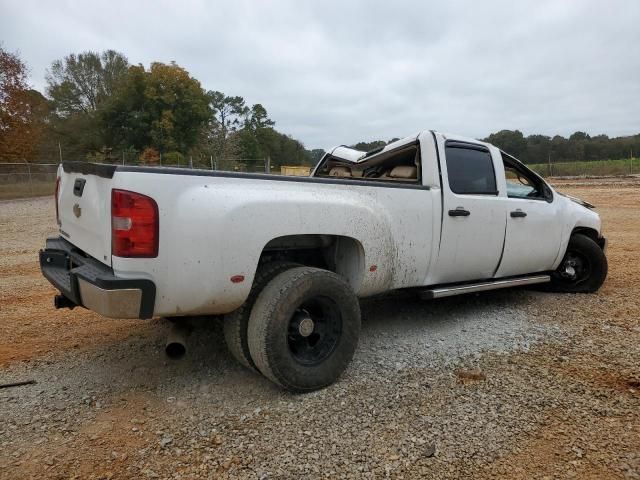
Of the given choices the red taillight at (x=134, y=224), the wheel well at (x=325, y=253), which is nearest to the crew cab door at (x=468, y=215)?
the wheel well at (x=325, y=253)

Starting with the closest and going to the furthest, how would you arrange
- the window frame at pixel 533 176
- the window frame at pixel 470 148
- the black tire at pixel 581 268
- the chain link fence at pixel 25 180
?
the window frame at pixel 470 148
the window frame at pixel 533 176
the black tire at pixel 581 268
the chain link fence at pixel 25 180

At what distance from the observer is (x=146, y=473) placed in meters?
2.22

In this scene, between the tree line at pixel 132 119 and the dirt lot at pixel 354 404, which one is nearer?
the dirt lot at pixel 354 404

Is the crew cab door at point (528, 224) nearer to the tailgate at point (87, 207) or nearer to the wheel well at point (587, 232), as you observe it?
the wheel well at point (587, 232)

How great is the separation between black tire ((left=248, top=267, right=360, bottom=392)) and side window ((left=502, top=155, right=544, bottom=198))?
256 cm

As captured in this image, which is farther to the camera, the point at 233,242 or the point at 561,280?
the point at 561,280

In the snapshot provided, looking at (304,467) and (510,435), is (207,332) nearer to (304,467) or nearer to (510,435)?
(304,467)

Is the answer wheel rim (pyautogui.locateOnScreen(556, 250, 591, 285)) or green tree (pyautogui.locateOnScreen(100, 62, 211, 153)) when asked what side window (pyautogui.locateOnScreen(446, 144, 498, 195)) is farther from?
green tree (pyautogui.locateOnScreen(100, 62, 211, 153))

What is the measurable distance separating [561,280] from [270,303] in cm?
403

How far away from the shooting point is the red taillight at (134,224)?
8.06ft

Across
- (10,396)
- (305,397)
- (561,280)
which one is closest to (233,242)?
(305,397)

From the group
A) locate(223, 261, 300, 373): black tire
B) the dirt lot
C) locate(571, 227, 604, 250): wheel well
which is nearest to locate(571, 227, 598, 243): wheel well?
locate(571, 227, 604, 250): wheel well

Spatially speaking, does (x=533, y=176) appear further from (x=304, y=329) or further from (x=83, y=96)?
(x=83, y=96)

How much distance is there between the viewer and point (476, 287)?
13.5 feet
